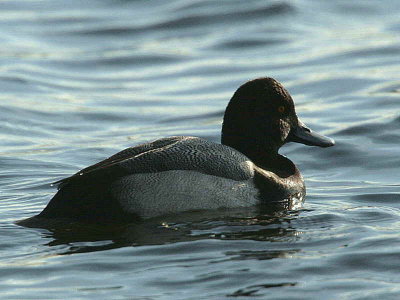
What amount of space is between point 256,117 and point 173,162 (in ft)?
4.34

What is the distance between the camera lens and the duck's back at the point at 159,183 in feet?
28.7

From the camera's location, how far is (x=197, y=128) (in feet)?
46.0

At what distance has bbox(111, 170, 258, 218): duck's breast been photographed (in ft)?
28.9

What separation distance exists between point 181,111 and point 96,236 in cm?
664

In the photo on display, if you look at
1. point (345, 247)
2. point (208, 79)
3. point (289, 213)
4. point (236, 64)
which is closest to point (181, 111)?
point (208, 79)

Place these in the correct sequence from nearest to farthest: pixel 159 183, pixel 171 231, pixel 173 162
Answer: pixel 171 231, pixel 159 183, pixel 173 162

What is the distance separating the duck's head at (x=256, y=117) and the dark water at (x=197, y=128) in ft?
2.37

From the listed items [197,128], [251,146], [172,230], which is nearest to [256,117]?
[251,146]

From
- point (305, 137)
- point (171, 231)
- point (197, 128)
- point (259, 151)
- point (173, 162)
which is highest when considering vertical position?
point (197, 128)

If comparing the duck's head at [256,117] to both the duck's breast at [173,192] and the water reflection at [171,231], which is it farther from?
the water reflection at [171,231]

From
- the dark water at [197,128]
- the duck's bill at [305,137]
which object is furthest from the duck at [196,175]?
the duck's bill at [305,137]

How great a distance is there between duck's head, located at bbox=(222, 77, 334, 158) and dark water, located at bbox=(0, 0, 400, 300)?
721 mm

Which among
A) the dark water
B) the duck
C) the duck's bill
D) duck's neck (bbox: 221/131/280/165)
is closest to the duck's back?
the duck

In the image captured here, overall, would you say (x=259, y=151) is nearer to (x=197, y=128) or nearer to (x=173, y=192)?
(x=173, y=192)
